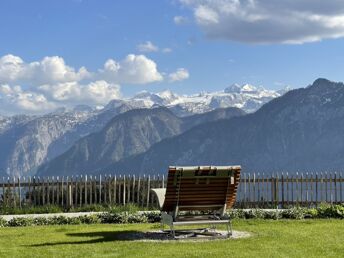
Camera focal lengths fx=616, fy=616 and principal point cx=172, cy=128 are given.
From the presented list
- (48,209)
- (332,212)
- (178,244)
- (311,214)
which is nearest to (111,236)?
(178,244)

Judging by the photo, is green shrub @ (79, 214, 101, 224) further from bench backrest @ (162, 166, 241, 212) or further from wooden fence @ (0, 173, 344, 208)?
wooden fence @ (0, 173, 344, 208)

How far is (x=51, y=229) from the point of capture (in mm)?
15133

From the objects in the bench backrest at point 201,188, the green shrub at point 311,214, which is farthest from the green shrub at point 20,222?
the green shrub at point 311,214

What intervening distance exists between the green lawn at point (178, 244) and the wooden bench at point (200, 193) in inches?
33.0

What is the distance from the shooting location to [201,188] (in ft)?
41.3

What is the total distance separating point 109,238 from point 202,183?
224cm

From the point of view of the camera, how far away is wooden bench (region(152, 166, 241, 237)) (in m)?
12.3

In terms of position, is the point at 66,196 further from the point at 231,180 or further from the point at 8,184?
the point at 231,180

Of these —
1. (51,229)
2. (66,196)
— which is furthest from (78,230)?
(66,196)

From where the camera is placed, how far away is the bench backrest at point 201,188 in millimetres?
12233

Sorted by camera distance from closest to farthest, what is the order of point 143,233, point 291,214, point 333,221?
point 143,233 < point 333,221 < point 291,214

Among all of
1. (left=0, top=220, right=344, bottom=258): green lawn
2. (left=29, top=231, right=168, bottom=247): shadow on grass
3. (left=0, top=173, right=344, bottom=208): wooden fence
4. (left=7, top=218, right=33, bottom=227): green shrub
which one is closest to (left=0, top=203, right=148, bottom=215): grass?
(left=0, top=173, right=344, bottom=208): wooden fence

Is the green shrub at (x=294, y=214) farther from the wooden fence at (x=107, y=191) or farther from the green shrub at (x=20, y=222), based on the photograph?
the wooden fence at (x=107, y=191)

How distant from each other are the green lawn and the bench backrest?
98 centimetres
